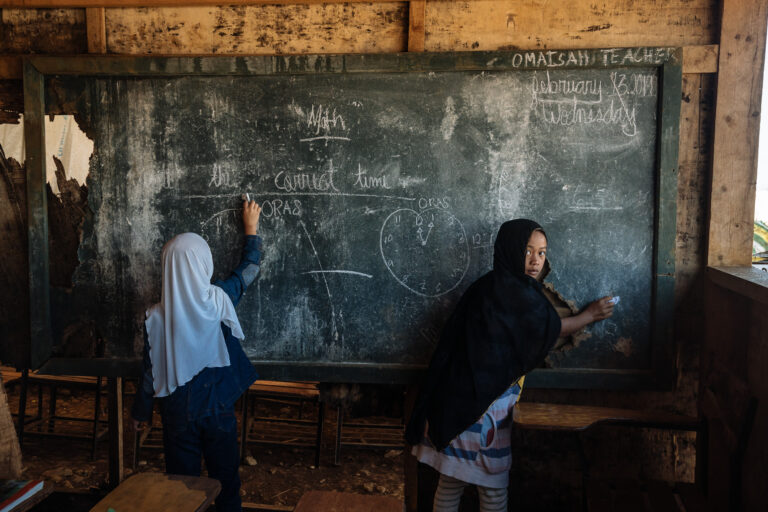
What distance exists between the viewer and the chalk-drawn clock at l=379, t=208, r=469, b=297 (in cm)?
298

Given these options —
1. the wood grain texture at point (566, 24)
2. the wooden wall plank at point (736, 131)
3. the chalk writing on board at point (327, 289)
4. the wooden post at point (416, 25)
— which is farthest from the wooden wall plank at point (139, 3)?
the wooden wall plank at point (736, 131)

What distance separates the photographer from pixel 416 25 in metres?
2.98

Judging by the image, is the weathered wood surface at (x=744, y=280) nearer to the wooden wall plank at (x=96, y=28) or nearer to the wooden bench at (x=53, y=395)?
the wooden wall plank at (x=96, y=28)

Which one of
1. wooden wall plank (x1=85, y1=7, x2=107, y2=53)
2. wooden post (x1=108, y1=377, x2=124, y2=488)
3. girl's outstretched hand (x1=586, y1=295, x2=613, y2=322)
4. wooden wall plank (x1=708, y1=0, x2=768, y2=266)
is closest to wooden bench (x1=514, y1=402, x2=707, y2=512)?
girl's outstretched hand (x1=586, y1=295, x2=613, y2=322)

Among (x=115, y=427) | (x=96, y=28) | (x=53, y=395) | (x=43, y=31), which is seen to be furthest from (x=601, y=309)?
(x=53, y=395)

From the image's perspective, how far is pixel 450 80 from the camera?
293 cm

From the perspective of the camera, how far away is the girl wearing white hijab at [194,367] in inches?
97.8

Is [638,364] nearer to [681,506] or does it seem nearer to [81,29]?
[681,506]

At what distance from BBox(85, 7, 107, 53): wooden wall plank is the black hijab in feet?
8.38

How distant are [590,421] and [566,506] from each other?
89 centimetres

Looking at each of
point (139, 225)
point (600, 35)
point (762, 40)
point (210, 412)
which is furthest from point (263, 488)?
point (762, 40)

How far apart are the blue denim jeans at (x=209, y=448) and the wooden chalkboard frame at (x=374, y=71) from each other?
20.2 inches

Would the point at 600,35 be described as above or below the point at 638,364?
above

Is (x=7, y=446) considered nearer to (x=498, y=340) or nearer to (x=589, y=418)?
(x=498, y=340)
